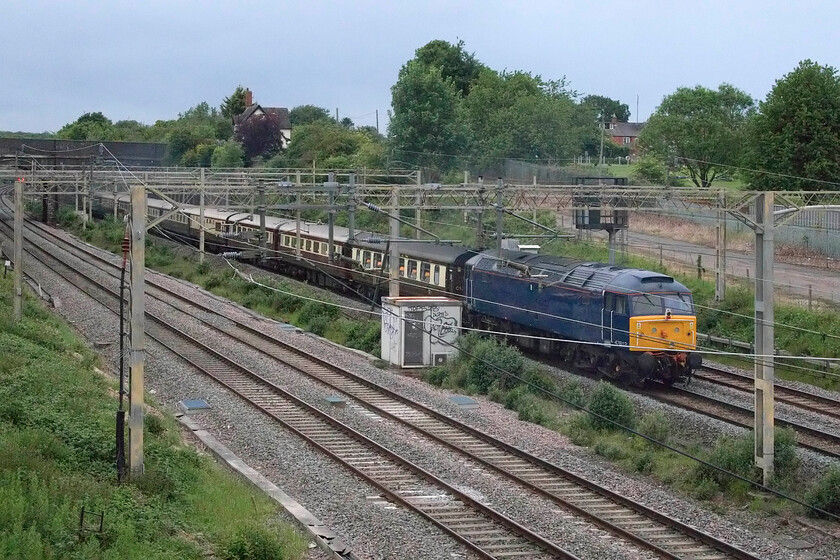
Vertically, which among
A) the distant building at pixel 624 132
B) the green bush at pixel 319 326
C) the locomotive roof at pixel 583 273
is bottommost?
the green bush at pixel 319 326

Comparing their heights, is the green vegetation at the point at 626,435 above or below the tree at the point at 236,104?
below

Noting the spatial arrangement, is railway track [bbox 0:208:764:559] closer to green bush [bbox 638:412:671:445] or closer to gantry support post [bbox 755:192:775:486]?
green bush [bbox 638:412:671:445]

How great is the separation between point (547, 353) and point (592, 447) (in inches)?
393

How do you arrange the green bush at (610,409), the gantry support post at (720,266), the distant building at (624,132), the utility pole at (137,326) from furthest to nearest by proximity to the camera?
the distant building at (624,132) → the gantry support post at (720,266) → the green bush at (610,409) → the utility pole at (137,326)

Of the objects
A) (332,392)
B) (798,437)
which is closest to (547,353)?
(332,392)

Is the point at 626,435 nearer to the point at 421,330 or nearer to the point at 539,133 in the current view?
the point at 421,330

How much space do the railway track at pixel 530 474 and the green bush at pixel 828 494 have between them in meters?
3.12

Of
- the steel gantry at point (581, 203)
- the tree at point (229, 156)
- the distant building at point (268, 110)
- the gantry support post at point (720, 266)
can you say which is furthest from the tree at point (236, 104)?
the gantry support post at point (720, 266)

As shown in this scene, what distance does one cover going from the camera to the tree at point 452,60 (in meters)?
93.9

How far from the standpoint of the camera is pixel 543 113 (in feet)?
236

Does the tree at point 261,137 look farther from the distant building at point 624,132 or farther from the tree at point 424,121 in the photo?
the distant building at point 624,132

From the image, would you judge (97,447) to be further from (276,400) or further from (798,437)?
(798,437)

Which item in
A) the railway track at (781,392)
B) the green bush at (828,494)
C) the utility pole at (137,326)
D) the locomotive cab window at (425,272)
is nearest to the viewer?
the utility pole at (137,326)

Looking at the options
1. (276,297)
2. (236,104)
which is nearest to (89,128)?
(236,104)
